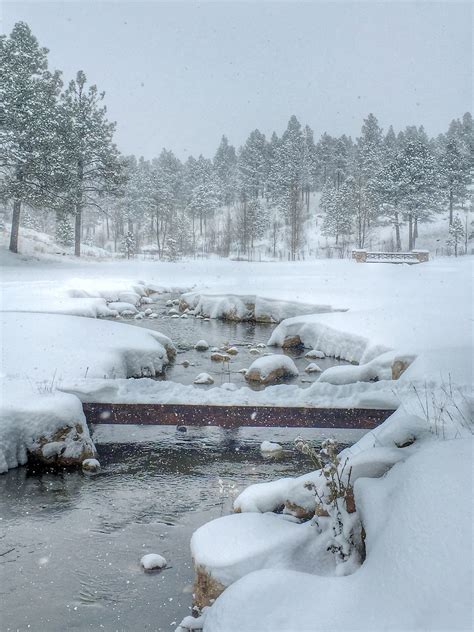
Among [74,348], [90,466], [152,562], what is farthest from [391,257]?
[152,562]

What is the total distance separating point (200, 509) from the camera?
571cm

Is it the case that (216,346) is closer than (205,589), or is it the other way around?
(205,589)

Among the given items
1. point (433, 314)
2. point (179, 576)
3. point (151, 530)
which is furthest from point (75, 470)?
point (433, 314)

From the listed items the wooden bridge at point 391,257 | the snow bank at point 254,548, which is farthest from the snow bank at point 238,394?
the wooden bridge at point 391,257

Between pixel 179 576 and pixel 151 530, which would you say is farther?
pixel 151 530

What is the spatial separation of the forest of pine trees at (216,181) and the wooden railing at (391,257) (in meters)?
12.1

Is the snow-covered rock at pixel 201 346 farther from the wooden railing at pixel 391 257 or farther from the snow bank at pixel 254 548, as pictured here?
the wooden railing at pixel 391 257

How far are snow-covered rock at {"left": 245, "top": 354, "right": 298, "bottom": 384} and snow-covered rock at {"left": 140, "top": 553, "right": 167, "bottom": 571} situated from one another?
20.3 feet

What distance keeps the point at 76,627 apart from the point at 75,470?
2.85m

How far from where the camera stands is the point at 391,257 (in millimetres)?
34719

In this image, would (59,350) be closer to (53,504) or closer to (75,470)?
(75,470)

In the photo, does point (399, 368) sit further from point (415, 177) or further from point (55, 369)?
point (415, 177)

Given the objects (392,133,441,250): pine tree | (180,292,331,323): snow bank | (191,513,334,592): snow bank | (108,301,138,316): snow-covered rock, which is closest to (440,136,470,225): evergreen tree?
(392,133,441,250): pine tree

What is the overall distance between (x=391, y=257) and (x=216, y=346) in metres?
23.4
